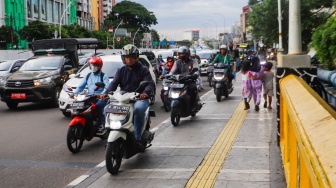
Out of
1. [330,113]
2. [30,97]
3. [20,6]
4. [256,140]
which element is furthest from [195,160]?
[20,6]

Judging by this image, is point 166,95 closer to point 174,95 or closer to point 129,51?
point 174,95

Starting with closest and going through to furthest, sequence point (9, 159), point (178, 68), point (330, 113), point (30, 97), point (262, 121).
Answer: point (330, 113), point (9, 159), point (262, 121), point (178, 68), point (30, 97)

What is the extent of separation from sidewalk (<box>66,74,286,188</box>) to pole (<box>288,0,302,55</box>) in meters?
1.53

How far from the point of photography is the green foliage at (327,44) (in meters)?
8.49

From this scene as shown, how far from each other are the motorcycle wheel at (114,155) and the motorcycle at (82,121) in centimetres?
156

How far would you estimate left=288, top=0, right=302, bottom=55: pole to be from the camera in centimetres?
898

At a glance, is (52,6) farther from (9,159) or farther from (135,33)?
(9,159)

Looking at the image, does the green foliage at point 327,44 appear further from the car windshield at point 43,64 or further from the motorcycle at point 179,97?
the car windshield at point 43,64

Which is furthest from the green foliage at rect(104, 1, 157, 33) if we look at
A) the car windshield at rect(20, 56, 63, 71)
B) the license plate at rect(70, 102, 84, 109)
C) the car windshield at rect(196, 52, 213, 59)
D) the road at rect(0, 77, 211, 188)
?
the license plate at rect(70, 102, 84, 109)

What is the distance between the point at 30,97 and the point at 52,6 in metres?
73.0

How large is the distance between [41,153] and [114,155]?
2208 millimetres

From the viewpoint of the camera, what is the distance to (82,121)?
8469 millimetres

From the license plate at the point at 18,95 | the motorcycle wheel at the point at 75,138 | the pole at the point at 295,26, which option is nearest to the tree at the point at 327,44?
the pole at the point at 295,26

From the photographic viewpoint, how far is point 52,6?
8544 cm
